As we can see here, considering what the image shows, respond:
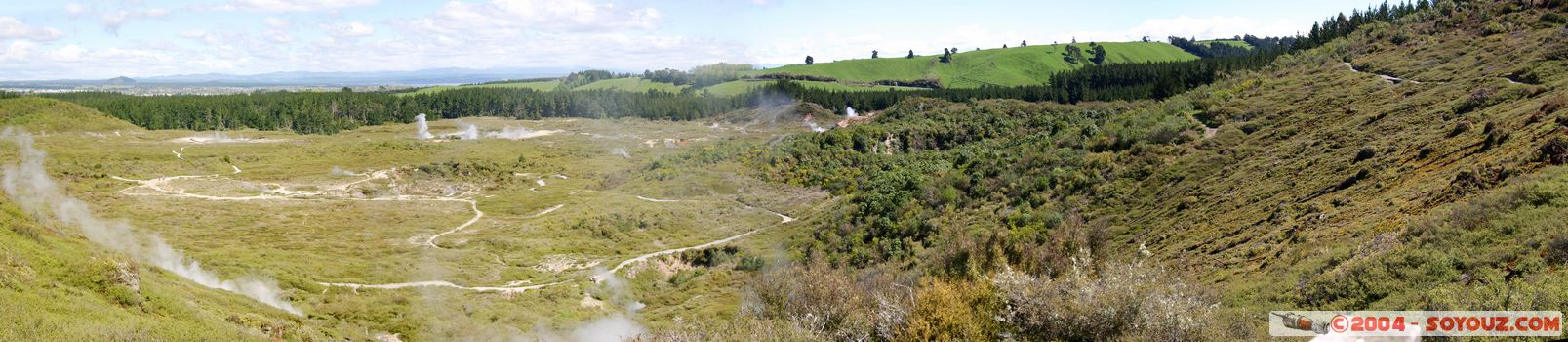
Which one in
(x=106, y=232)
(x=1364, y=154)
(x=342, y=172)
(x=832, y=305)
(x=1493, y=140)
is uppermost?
(x=1493, y=140)

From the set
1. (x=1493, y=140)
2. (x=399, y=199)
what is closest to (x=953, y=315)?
(x=1493, y=140)

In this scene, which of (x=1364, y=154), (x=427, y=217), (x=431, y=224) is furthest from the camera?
(x=427, y=217)

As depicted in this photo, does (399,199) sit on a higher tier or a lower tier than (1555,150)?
lower

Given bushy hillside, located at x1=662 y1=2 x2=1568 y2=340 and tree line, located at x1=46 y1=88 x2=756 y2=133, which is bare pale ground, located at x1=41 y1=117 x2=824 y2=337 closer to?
bushy hillside, located at x1=662 y1=2 x2=1568 y2=340

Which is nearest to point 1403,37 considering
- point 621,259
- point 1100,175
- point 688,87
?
point 1100,175

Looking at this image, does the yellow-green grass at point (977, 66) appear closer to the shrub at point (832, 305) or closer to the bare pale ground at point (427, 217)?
the bare pale ground at point (427, 217)

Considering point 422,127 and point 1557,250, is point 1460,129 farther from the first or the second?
point 422,127

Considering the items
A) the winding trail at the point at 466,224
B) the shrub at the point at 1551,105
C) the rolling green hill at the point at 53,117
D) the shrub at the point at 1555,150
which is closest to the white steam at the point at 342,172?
the winding trail at the point at 466,224

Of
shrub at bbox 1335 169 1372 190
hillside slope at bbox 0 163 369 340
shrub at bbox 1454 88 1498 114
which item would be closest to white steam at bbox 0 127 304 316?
hillside slope at bbox 0 163 369 340
